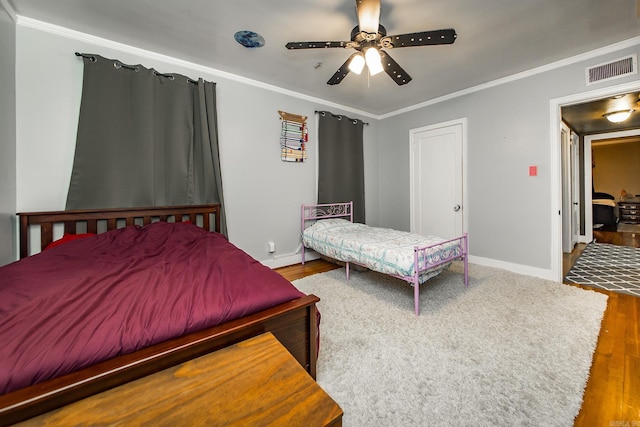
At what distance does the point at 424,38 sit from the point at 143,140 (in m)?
2.73

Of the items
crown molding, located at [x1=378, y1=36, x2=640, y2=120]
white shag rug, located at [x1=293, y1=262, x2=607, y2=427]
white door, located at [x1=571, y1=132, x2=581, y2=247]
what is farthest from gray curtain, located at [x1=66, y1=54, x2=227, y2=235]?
white door, located at [x1=571, y1=132, x2=581, y2=247]

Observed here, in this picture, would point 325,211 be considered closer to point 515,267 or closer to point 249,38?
point 249,38

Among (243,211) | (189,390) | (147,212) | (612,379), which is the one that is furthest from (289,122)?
(612,379)

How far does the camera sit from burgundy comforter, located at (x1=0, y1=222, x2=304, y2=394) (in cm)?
81

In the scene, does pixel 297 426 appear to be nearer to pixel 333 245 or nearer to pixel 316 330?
pixel 316 330

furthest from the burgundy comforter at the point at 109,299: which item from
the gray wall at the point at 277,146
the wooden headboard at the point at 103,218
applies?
the gray wall at the point at 277,146

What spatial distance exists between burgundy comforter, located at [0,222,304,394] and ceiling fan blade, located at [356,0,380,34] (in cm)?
181

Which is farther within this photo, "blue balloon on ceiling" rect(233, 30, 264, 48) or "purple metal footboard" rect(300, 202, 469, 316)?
"blue balloon on ceiling" rect(233, 30, 264, 48)

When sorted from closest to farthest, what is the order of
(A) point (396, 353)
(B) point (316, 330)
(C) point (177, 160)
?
1. (B) point (316, 330)
2. (A) point (396, 353)
3. (C) point (177, 160)

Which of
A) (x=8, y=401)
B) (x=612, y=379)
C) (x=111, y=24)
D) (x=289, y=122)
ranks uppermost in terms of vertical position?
(x=111, y=24)

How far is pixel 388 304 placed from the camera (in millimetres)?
2455

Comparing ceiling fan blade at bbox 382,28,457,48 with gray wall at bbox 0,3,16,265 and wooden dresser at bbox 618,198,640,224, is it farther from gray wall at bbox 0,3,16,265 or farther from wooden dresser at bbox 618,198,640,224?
wooden dresser at bbox 618,198,640,224

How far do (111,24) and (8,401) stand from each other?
9.54ft

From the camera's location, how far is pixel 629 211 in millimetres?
7137
